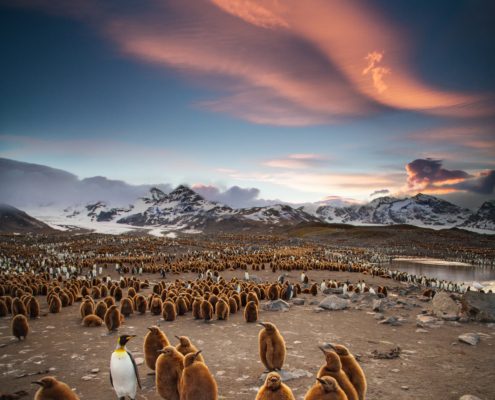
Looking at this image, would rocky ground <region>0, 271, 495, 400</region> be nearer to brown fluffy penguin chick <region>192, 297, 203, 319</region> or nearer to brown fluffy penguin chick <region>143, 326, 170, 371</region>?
brown fluffy penguin chick <region>192, 297, 203, 319</region>

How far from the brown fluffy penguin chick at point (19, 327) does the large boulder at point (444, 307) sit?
16.4m

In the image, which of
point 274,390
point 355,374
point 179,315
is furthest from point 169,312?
point 274,390

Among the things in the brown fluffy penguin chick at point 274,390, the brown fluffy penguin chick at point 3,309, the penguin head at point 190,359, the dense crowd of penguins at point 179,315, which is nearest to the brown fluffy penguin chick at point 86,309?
the dense crowd of penguins at point 179,315

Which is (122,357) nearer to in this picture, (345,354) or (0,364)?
(345,354)

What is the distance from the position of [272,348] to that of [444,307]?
1135 centimetres

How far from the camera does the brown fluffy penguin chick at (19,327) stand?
34.9 ft

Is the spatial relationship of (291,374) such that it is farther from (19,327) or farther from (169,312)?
(19,327)

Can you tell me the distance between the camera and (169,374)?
620 cm

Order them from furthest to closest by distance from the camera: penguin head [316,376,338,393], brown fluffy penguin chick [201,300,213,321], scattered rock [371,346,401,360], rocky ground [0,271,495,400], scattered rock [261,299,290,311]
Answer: scattered rock [261,299,290,311] < brown fluffy penguin chick [201,300,213,321] < scattered rock [371,346,401,360] < rocky ground [0,271,495,400] < penguin head [316,376,338,393]

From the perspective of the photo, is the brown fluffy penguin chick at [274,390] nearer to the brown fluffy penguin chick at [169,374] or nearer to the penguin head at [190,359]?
the penguin head at [190,359]

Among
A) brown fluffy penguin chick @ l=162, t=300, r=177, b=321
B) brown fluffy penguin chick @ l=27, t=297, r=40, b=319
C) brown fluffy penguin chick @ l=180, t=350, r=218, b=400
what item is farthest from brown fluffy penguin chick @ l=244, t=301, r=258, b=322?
brown fluffy penguin chick @ l=27, t=297, r=40, b=319

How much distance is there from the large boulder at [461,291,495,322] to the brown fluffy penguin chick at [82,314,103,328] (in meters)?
15.3

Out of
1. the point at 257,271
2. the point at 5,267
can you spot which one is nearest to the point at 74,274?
the point at 5,267

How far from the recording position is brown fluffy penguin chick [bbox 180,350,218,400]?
547 centimetres
